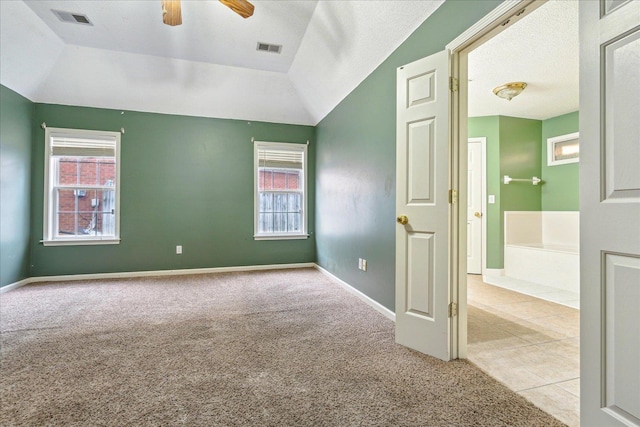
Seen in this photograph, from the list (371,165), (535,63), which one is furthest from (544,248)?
(371,165)

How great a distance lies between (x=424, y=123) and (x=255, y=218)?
3576mm

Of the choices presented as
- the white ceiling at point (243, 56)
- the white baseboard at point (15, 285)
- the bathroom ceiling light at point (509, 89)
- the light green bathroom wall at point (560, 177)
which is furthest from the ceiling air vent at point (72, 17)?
the light green bathroom wall at point (560, 177)

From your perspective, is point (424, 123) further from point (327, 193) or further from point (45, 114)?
point (45, 114)

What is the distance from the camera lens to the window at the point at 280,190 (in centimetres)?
516

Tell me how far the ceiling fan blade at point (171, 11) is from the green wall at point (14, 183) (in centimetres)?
281

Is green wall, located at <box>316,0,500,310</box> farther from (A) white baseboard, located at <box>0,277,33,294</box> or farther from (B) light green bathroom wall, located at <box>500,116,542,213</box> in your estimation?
(A) white baseboard, located at <box>0,277,33,294</box>

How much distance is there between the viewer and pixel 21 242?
4004mm

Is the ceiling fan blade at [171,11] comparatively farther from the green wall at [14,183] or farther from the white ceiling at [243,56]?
the green wall at [14,183]

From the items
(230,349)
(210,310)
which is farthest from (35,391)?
(210,310)

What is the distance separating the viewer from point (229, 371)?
1.89m

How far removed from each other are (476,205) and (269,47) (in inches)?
153

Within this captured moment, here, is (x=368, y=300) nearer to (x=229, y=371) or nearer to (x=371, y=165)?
(x=371, y=165)

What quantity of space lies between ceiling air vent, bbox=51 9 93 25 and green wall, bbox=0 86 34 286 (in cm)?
124

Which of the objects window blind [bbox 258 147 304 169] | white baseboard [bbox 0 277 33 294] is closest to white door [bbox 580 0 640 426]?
window blind [bbox 258 147 304 169]
